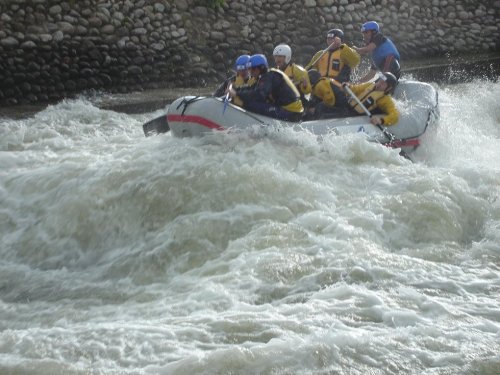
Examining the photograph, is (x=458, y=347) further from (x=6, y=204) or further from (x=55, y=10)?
(x=55, y=10)

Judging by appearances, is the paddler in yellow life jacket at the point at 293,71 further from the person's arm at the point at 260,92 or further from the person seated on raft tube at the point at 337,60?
the person's arm at the point at 260,92

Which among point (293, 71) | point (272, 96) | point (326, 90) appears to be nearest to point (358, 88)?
point (326, 90)

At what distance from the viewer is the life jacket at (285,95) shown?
8.65 meters

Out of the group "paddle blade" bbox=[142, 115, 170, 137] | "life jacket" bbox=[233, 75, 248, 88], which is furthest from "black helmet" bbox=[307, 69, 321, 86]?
"paddle blade" bbox=[142, 115, 170, 137]

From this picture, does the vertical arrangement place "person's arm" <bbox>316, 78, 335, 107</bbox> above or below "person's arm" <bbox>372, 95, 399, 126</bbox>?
above

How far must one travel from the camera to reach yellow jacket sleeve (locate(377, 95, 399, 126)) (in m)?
9.07

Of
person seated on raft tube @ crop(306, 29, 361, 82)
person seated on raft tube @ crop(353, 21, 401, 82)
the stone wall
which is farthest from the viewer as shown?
the stone wall

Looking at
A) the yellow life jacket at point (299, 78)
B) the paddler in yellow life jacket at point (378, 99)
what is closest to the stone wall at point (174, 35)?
the yellow life jacket at point (299, 78)

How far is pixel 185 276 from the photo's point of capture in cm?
624

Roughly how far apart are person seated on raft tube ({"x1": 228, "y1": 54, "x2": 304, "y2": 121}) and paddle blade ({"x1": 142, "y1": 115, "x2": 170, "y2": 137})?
1017 millimetres

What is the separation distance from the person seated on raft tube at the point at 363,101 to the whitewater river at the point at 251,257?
63cm

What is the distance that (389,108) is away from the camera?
360 inches

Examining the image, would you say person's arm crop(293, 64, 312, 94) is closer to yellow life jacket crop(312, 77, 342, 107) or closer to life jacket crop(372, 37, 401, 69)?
yellow life jacket crop(312, 77, 342, 107)

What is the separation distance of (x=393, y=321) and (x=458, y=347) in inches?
18.9
